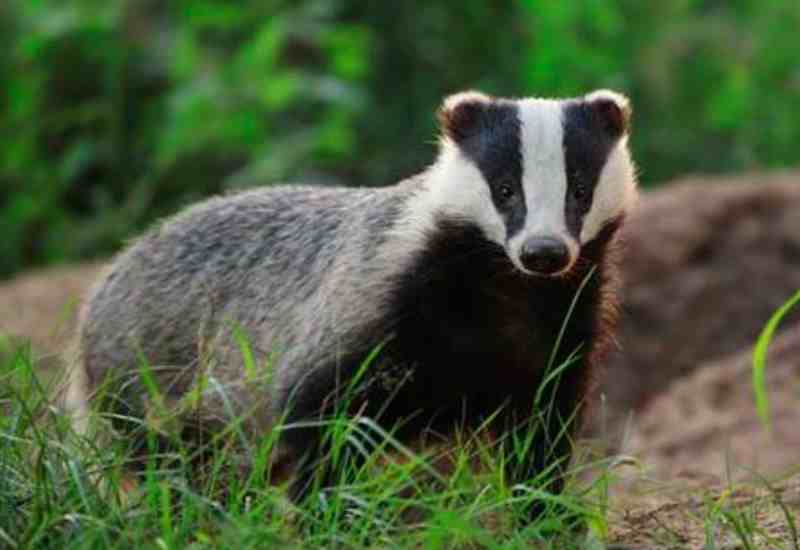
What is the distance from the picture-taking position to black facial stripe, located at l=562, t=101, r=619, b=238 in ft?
12.1

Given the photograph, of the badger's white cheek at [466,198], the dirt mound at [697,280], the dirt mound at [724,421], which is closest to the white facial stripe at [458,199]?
the badger's white cheek at [466,198]

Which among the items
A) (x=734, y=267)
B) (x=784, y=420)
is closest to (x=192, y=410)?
(x=784, y=420)

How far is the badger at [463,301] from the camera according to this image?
3.65 m

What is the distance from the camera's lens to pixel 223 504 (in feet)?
10.7

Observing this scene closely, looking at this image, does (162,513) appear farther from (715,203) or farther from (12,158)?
(12,158)

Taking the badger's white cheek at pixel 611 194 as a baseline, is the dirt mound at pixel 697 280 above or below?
below

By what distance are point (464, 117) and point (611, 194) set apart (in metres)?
0.34

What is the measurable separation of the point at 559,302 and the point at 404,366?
38cm

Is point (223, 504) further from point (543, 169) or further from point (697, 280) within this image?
point (697, 280)

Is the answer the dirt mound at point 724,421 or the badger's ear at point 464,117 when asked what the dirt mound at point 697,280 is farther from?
the badger's ear at point 464,117

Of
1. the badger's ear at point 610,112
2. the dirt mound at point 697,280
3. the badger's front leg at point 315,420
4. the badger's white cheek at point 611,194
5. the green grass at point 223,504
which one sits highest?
the badger's ear at point 610,112

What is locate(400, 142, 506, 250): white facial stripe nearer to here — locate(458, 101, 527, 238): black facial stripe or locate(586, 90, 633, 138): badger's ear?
locate(458, 101, 527, 238): black facial stripe

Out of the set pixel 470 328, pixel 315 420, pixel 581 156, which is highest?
pixel 581 156

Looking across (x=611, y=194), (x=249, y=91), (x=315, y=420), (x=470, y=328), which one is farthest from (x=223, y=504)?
(x=249, y=91)
